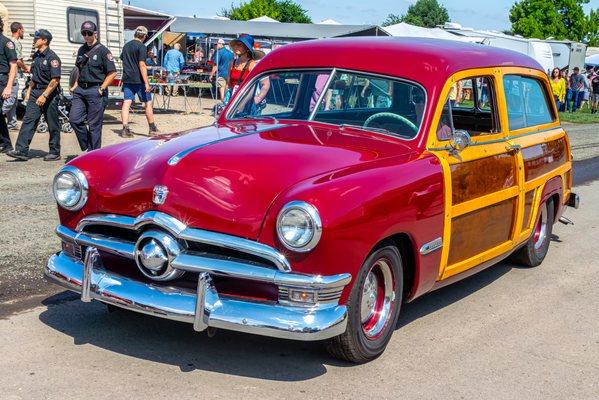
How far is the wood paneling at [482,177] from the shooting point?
504 centimetres

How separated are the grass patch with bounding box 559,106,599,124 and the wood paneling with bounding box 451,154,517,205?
20.9 meters

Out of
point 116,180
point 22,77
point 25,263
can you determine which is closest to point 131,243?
point 116,180

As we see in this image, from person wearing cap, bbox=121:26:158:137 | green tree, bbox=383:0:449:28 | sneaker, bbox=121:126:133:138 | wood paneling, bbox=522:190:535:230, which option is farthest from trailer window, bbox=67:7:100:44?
green tree, bbox=383:0:449:28

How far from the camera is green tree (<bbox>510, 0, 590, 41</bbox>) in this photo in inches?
2992

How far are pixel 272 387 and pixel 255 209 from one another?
2.92 feet

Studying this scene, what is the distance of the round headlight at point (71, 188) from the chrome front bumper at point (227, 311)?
1.99 feet

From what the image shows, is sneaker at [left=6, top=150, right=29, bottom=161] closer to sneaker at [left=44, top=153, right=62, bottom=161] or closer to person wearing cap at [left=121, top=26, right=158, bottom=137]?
sneaker at [left=44, top=153, right=62, bottom=161]

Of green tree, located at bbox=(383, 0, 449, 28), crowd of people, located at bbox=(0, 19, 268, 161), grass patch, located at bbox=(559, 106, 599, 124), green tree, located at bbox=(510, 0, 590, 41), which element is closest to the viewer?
crowd of people, located at bbox=(0, 19, 268, 161)

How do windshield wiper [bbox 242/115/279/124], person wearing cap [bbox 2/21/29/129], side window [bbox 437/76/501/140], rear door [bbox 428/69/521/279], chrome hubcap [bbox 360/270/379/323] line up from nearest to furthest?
1. chrome hubcap [bbox 360/270/379/323]
2. rear door [bbox 428/69/521/279]
3. side window [bbox 437/76/501/140]
4. windshield wiper [bbox 242/115/279/124]
5. person wearing cap [bbox 2/21/29/129]

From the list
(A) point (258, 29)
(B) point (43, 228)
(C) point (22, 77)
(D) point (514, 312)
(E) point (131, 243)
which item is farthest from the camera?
(A) point (258, 29)

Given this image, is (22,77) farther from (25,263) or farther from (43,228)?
(25,263)

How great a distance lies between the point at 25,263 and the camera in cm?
607

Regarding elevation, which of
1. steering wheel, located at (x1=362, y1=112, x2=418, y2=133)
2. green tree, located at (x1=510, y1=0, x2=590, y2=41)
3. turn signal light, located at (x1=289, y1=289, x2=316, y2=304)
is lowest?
turn signal light, located at (x1=289, y1=289, x2=316, y2=304)

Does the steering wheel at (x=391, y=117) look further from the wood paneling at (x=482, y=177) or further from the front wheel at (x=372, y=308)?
→ the front wheel at (x=372, y=308)
